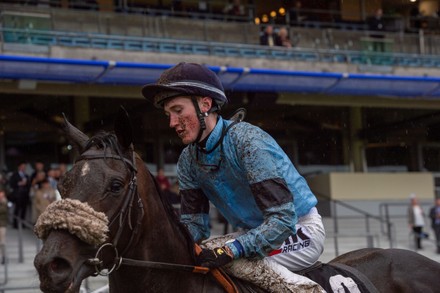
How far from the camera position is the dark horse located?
3.27m

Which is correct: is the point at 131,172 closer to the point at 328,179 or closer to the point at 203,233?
the point at 203,233

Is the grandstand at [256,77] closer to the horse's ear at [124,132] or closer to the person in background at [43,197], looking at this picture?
the person in background at [43,197]

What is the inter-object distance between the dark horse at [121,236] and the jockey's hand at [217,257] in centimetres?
9

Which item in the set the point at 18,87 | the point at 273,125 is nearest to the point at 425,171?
the point at 273,125

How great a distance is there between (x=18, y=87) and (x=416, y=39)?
1413 centimetres

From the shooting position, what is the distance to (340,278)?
447 centimetres

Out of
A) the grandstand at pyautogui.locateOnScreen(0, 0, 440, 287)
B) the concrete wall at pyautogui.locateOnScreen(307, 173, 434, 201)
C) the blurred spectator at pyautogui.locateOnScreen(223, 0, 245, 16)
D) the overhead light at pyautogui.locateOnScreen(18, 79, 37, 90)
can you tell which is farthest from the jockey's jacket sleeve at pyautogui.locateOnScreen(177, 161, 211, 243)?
the concrete wall at pyautogui.locateOnScreen(307, 173, 434, 201)

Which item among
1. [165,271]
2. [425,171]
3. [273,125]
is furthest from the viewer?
[425,171]

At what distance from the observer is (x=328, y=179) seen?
84.4 ft

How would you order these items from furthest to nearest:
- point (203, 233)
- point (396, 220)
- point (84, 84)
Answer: point (396, 220) < point (84, 84) < point (203, 233)

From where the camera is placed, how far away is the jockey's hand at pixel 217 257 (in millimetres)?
3877

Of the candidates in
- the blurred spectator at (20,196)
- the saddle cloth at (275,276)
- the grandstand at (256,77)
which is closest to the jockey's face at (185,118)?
the saddle cloth at (275,276)

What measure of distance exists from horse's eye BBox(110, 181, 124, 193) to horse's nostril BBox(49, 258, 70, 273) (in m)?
0.42

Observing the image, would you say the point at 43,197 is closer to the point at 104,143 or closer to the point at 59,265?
the point at 104,143
